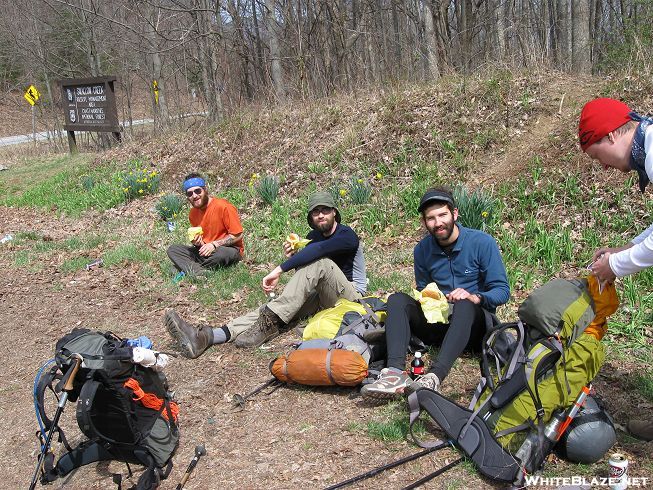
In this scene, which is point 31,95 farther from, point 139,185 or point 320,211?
point 320,211

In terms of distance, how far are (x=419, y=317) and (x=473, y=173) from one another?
12.8ft

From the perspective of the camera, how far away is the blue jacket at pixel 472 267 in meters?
3.71

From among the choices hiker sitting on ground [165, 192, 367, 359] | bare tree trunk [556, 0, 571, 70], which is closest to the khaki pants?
hiker sitting on ground [165, 192, 367, 359]

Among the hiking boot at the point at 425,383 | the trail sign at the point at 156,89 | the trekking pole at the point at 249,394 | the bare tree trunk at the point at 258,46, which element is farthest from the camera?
the trail sign at the point at 156,89

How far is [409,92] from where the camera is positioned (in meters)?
9.03

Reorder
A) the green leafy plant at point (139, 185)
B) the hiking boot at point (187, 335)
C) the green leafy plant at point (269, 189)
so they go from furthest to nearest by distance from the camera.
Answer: the green leafy plant at point (139, 185) < the green leafy plant at point (269, 189) < the hiking boot at point (187, 335)

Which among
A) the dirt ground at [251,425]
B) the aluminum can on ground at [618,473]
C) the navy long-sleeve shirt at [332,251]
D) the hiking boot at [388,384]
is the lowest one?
the dirt ground at [251,425]

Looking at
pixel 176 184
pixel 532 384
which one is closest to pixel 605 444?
pixel 532 384

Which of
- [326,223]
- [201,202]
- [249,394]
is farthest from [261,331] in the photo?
[201,202]

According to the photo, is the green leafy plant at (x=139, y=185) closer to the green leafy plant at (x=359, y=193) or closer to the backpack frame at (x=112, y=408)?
the green leafy plant at (x=359, y=193)

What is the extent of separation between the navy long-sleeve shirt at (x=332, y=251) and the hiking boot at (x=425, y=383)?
1.47 meters

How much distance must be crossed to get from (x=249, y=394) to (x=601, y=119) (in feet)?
8.91

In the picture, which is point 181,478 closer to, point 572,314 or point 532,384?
point 532,384

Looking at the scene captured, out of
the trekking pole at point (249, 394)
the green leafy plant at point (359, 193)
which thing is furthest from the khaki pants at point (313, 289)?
the green leafy plant at point (359, 193)
